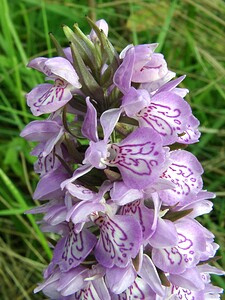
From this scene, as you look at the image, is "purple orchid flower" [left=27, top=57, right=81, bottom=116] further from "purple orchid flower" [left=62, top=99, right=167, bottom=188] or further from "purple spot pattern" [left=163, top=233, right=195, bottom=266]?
"purple spot pattern" [left=163, top=233, right=195, bottom=266]

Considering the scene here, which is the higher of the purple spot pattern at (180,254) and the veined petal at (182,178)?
the veined petal at (182,178)

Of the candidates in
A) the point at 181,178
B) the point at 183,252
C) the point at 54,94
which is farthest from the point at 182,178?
the point at 54,94

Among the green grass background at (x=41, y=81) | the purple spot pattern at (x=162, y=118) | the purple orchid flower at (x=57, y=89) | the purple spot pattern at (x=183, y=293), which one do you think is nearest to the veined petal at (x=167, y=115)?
the purple spot pattern at (x=162, y=118)

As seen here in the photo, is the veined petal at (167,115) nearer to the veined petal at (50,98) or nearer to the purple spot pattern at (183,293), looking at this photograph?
the veined petal at (50,98)

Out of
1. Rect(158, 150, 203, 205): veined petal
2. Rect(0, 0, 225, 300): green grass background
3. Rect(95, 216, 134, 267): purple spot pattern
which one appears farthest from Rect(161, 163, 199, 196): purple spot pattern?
Rect(0, 0, 225, 300): green grass background

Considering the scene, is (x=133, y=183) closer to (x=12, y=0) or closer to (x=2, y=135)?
(x=2, y=135)

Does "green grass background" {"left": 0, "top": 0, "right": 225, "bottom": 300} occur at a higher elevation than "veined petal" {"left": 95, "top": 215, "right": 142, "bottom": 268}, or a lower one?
lower

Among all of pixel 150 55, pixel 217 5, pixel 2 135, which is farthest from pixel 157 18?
pixel 150 55

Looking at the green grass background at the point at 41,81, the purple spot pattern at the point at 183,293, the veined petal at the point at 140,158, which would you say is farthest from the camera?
the green grass background at the point at 41,81
